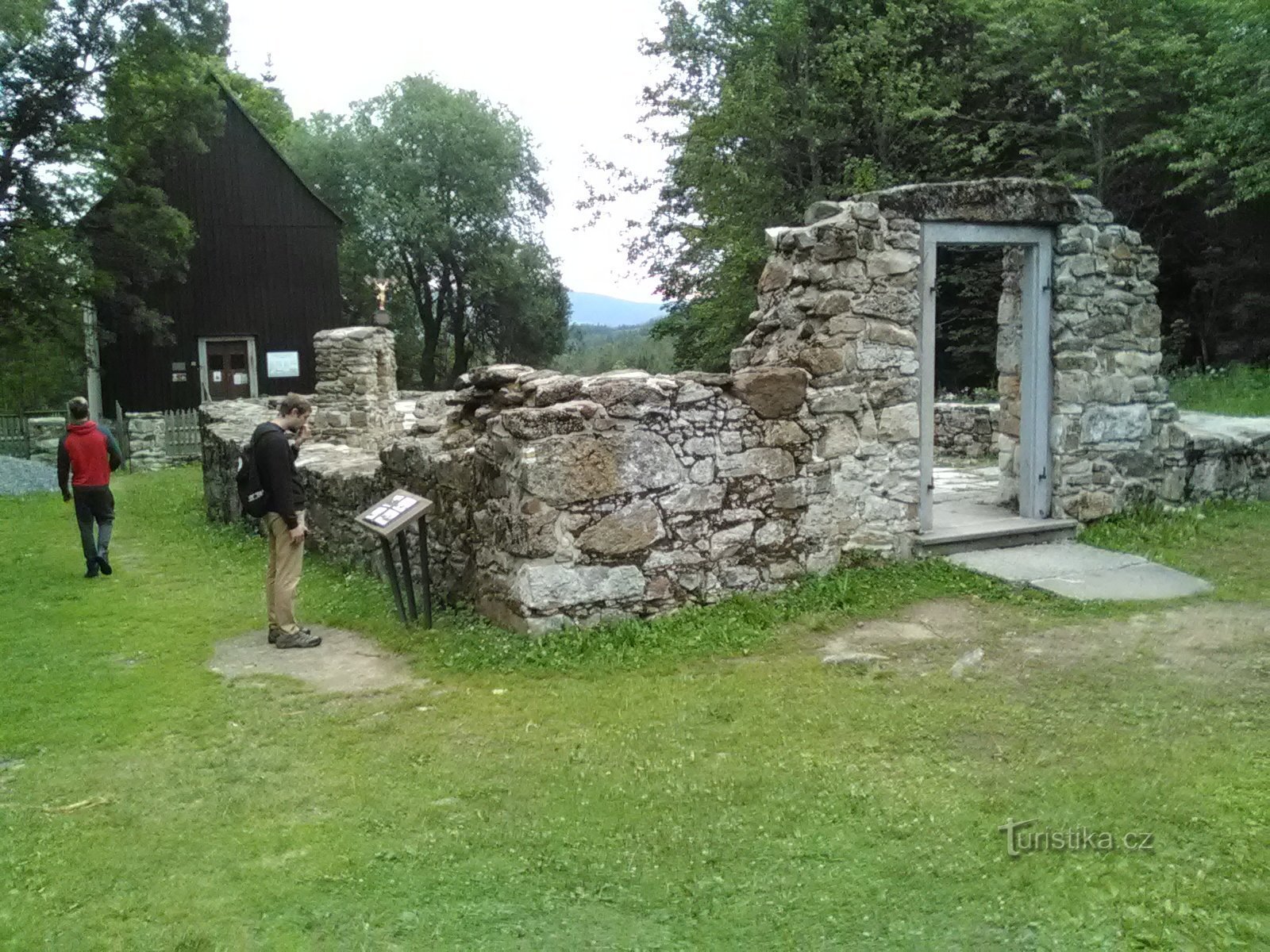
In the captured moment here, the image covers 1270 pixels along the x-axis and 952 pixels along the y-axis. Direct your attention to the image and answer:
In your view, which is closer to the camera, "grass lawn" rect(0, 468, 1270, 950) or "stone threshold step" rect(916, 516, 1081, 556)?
"grass lawn" rect(0, 468, 1270, 950)

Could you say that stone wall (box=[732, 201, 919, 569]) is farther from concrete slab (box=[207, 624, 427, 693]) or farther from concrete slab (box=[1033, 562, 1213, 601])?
concrete slab (box=[207, 624, 427, 693])

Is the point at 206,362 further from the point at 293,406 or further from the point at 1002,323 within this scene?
the point at 1002,323

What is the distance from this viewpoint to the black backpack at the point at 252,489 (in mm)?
7395

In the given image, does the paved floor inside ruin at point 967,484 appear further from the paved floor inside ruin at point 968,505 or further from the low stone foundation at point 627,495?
the low stone foundation at point 627,495

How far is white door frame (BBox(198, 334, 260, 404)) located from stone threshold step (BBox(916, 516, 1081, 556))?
23473mm

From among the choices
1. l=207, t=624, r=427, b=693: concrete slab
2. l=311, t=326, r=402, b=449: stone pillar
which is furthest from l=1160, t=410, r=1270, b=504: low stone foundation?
l=311, t=326, r=402, b=449: stone pillar

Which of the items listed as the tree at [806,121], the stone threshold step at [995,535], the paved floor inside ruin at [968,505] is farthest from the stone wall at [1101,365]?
the tree at [806,121]

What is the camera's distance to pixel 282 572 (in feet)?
24.6

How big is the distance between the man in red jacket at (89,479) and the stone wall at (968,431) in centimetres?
1024

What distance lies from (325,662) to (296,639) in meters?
0.56

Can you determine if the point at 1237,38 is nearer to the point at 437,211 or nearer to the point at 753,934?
the point at 753,934

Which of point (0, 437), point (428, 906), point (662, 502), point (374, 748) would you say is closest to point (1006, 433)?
point (662, 502)

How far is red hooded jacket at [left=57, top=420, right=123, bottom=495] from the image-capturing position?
35.1 feet

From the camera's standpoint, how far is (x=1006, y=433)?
9859mm
